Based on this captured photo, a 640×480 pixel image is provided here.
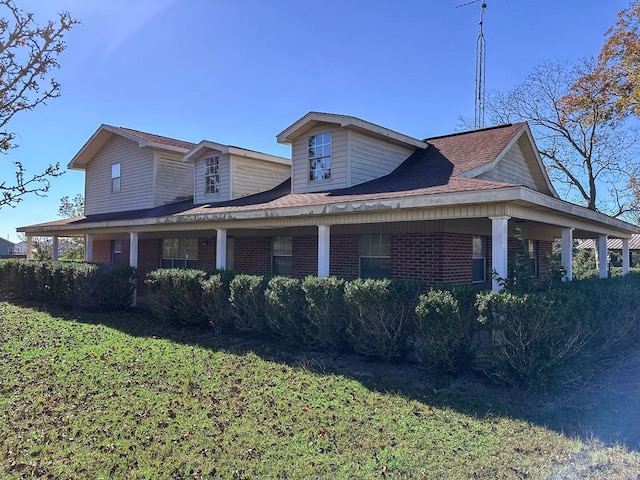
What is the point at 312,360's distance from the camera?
24.5ft

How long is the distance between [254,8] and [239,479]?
9.42 m

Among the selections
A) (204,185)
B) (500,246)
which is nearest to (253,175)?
(204,185)

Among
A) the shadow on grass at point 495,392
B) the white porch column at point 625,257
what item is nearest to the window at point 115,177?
the shadow on grass at point 495,392

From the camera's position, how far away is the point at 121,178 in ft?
58.8

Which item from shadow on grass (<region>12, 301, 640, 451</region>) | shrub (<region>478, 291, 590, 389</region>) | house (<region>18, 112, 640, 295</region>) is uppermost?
house (<region>18, 112, 640, 295</region>)

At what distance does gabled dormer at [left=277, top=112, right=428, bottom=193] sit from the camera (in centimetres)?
1122

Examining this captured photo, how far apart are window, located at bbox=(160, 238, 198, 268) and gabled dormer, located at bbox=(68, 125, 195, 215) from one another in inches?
63.0

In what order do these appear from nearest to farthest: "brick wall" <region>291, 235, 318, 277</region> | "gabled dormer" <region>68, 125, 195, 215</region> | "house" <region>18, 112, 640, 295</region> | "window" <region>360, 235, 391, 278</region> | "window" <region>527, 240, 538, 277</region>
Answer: "house" <region>18, 112, 640, 295</region>
"window" <region>360, 235, 391, 278</region>
"brick wall" <region>291, 235, 318, 277</region>
"window" <region>527, 240, 538, 277</region>
"gabled dormer" <region>68, 125, 195, 215</region>

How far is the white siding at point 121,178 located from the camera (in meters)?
16.8

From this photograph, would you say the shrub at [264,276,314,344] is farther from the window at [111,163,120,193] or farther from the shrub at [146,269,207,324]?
the window at [111,163,120,193]

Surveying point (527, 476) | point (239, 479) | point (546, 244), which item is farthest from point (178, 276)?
point (546, 244)

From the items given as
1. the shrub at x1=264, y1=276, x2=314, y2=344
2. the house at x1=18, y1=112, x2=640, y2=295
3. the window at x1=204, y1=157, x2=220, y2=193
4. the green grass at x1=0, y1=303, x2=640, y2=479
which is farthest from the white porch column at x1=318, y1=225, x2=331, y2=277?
the window at x1=204, y1=157, x2=220, y2=193

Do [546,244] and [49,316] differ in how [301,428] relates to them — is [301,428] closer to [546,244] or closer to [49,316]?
[49,316]

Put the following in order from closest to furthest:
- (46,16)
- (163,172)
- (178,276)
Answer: (46,16), (178,276), (163,172)
